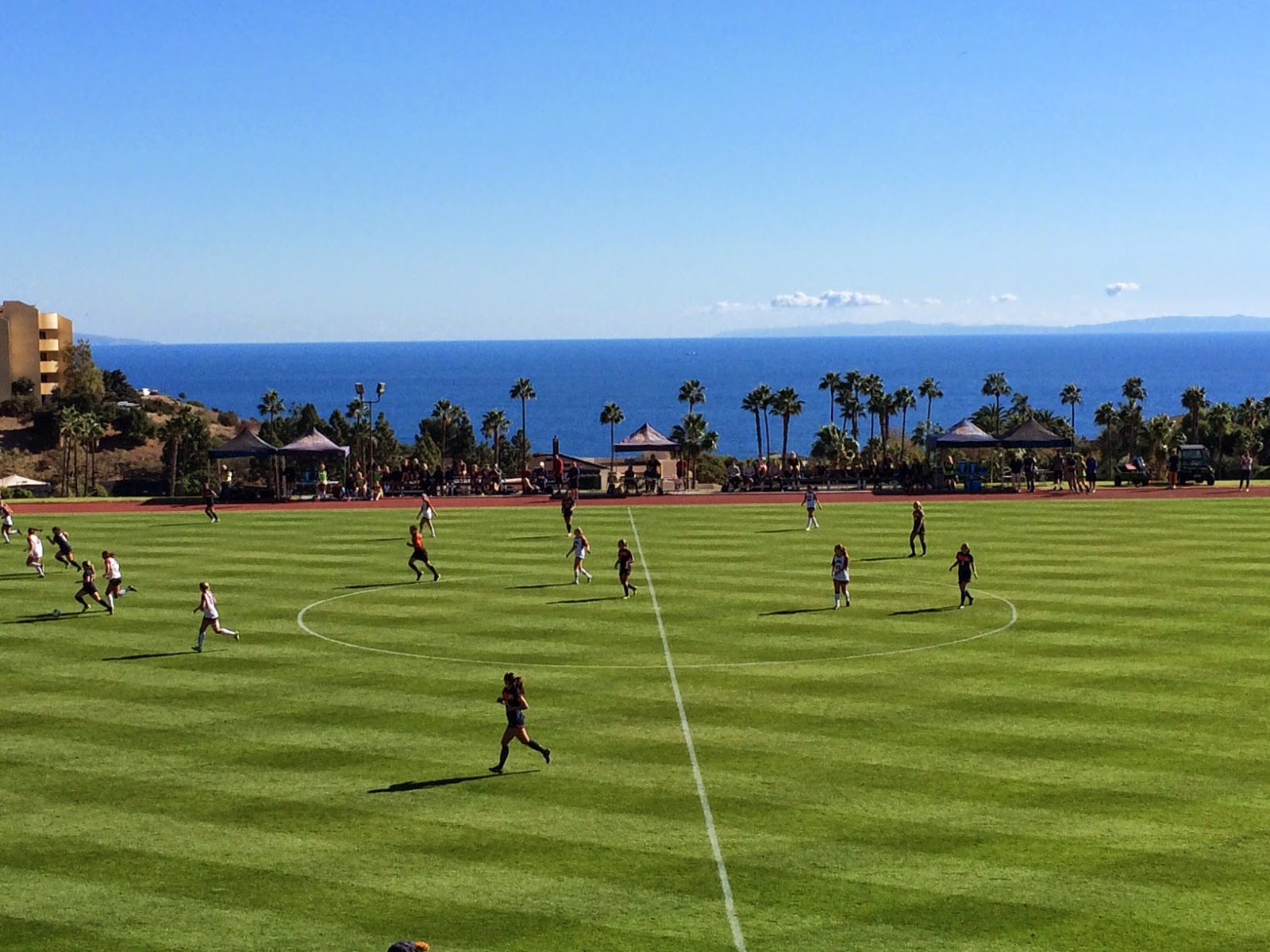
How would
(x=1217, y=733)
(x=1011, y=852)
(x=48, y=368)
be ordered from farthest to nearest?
(x=48, y=368) → (x=1217, y=733) → (x=1011, y=852)

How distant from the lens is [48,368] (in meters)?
141

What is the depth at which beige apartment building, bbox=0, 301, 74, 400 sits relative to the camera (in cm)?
13475

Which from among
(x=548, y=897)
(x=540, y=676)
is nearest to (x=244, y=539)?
(x=540, y=676)

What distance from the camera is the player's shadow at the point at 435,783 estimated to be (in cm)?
2141

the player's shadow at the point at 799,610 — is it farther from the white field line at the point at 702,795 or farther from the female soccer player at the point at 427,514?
the female soccer player at the point at 427,514

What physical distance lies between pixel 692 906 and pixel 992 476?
58117mm

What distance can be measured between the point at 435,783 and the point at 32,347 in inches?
5064

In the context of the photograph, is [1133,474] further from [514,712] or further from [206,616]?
[514,712]

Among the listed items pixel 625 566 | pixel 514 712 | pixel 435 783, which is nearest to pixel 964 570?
pixel 625 566

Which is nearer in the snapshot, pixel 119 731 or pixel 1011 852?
pixel 1011 852

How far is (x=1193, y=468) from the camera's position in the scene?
70.2 metres

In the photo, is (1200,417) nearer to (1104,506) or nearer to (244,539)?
(1104,506)

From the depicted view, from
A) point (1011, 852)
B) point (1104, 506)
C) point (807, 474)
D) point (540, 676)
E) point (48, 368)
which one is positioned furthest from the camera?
point (48, 368)

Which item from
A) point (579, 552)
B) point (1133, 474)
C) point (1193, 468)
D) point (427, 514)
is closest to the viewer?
point (579, 552)
